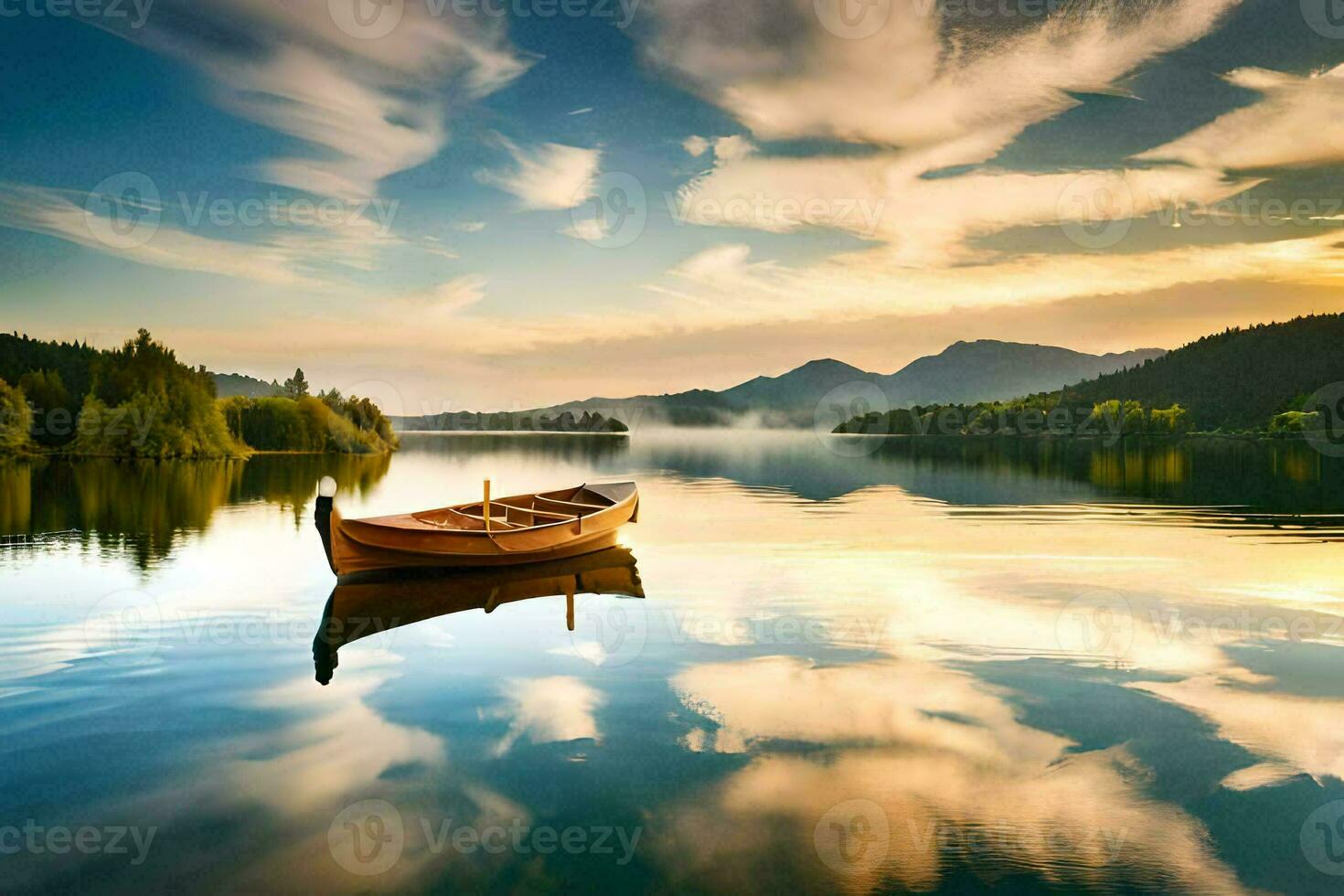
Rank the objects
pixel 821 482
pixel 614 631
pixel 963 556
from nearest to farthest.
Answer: pixel 614 631 < pixel 963 556 < pixel 821 482

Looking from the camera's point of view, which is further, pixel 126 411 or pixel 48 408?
pixel 48 408

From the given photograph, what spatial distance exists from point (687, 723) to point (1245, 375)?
19706cm

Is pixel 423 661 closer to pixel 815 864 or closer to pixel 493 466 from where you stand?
pixel 815 864

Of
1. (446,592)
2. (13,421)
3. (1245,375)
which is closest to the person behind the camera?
(446,592)

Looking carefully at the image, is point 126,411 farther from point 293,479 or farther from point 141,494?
point 141,494

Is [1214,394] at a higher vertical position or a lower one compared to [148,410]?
higher

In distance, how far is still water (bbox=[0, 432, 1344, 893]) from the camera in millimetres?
7785

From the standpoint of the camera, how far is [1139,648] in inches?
588

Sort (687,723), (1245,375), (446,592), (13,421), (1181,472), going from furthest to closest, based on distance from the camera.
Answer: (1245,375), (13,421), (1181,472), (446,592), (687,723)

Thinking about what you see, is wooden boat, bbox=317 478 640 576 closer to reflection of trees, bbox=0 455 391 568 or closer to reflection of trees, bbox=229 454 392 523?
reflection of trees, bbox=0 455 391 568

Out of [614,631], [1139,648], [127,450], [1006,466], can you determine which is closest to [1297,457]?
[1006,466]

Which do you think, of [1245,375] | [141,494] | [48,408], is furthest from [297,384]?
[1245,375]

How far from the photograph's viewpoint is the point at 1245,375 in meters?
168

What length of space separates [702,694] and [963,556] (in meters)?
14.8
